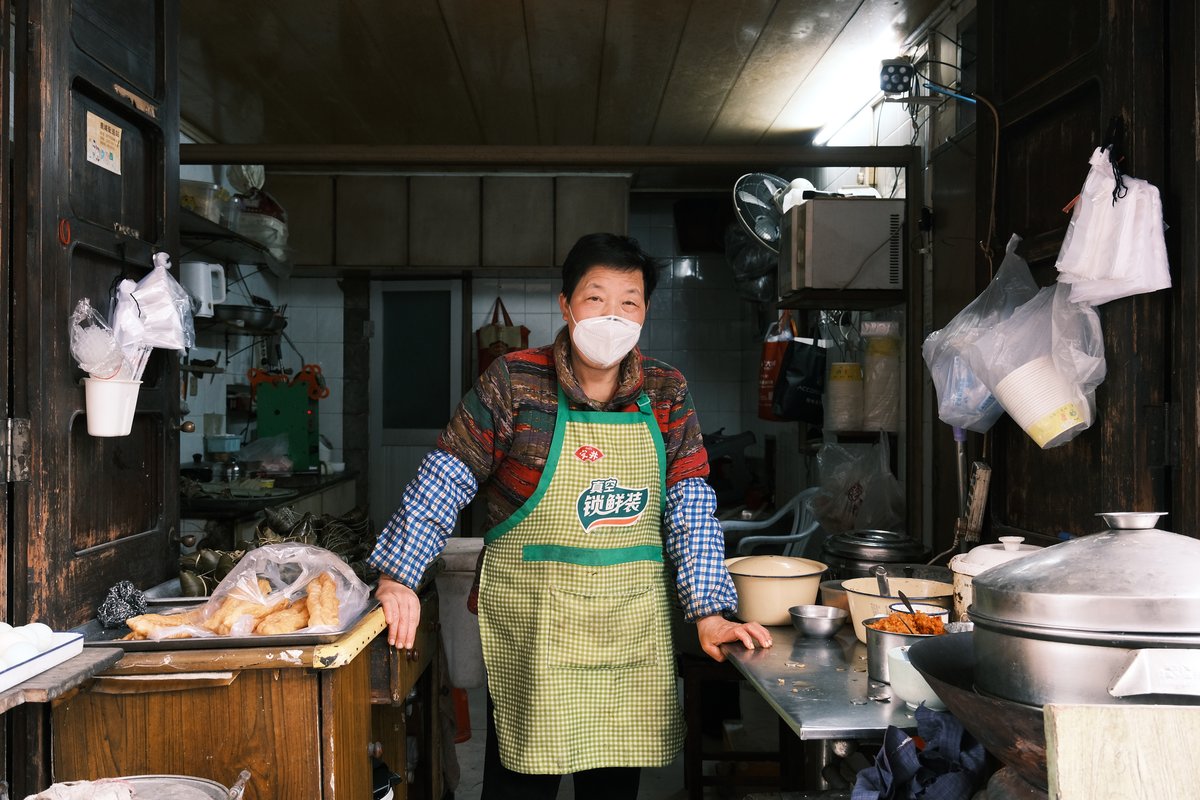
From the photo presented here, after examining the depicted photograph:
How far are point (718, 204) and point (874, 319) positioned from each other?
3031 mm

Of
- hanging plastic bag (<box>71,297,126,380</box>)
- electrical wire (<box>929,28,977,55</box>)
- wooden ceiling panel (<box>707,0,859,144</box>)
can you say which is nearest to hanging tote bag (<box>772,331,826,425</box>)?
wooden ceiling panel (<box>707,0,859,144</box>)

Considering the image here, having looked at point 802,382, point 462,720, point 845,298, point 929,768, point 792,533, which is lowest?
point 462,720

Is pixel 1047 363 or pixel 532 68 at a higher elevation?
pixel 532 68

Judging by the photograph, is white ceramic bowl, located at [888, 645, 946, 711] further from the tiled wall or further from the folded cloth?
the tiled wall

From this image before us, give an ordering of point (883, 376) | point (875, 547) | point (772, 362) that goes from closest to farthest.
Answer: point (875, 547), point (883, 376), point (772, 362)

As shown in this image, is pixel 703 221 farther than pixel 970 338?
Yes

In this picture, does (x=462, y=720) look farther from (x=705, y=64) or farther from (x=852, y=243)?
(x=705, y=64)

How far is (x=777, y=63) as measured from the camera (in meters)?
4.50

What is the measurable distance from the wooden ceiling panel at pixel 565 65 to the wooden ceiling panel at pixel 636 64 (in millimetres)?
58

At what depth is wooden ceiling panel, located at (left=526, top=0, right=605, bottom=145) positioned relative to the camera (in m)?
3.93

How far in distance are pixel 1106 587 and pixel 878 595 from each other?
3.81 feet

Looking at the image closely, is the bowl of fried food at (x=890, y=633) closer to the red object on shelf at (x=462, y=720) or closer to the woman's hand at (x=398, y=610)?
the woman's hand at (x=398, y=610)

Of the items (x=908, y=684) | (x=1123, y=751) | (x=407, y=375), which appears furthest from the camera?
(x=407, y=375)

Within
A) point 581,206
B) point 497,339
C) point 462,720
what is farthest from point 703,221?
point 462,720
